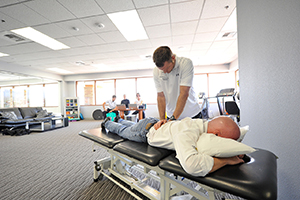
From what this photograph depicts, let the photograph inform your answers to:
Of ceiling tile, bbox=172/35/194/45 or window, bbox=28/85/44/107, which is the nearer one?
ceiling tile, bbox=172/35/194/45

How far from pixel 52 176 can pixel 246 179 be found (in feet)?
6.73

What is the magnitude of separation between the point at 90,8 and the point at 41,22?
1.22 meters

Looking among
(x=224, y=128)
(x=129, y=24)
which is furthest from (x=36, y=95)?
(x=224, y=128)

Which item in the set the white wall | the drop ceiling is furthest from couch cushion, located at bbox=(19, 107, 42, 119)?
the white wall

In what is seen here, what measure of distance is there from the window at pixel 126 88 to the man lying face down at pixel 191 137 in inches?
265

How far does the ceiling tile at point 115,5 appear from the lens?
91.6 inches

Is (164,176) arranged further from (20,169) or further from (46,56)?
(46,56)

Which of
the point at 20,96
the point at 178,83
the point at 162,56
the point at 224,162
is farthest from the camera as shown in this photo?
the point at 20,96

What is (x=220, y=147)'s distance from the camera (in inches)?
28.8

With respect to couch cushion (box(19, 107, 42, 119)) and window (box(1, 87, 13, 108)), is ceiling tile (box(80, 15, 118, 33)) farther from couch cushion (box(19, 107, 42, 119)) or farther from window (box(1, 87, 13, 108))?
window (box(1, 87, 13, 108))

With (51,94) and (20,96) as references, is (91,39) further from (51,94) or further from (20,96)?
(51,94)

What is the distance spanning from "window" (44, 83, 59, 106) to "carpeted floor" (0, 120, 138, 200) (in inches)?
219

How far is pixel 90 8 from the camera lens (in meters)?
2.47

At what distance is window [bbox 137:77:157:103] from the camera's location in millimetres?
7715
